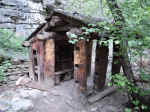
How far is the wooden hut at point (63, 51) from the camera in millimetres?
2870

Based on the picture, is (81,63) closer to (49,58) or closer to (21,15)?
(49,58)

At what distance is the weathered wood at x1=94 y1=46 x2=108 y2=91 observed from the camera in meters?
3.19

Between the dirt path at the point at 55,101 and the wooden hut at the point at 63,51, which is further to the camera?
the wooden hut at the point at 63,51

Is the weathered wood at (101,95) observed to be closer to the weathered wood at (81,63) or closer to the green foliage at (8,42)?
the weathered wood at (81,63)

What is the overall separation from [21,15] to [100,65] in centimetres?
798

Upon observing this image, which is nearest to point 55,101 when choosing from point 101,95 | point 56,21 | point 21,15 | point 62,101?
point 62,101

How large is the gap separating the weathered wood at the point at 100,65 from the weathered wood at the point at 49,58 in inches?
54.9

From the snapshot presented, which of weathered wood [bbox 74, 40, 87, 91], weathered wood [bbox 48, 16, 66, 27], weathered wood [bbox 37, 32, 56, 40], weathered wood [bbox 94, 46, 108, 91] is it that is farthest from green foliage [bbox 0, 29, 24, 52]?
weathered wood [bbox 94, 46, 108, 91]

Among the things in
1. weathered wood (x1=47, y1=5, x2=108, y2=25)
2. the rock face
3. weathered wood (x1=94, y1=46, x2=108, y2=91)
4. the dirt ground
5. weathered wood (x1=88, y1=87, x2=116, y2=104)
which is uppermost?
the rock face

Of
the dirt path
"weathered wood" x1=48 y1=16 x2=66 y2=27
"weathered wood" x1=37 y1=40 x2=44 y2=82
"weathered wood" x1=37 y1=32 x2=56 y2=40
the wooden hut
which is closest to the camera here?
the dirt path

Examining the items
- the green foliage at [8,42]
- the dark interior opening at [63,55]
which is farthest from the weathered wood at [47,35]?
the green foliage at [8,42]

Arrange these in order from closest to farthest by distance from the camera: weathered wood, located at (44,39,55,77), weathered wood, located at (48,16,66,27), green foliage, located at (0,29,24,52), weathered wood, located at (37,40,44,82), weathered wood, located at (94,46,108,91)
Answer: weathered wood, located at (94,46,108,91), weathered wood, located at (48,16,66,27), weathered wood, located at (44,39,55,77), weathered wood, located at (37,40,44,82), green foliage, located at (0,29,24,52)

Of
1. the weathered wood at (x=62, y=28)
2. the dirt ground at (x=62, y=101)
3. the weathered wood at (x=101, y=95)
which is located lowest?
the dirt ground at (x=62, y=101)

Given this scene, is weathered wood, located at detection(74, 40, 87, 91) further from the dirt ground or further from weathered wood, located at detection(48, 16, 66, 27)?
weathered wood, located at detection(48, 16, 66, 27)
